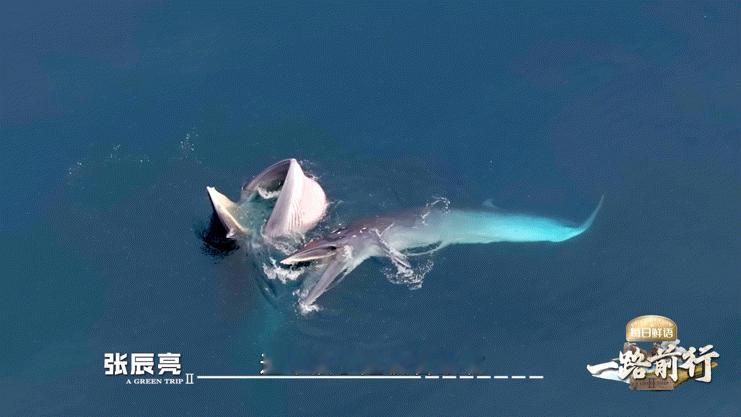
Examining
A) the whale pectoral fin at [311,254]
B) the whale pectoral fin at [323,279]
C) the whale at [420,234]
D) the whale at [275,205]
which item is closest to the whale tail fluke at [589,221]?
the whale at [420,234]

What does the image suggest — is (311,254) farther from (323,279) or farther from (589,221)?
(589,221)

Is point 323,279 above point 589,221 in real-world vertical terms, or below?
below

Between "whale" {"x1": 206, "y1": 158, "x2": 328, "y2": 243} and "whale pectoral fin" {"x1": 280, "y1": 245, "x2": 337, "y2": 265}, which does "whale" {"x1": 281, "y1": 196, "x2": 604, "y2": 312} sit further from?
"whale" {"x1": 206, "y1": 158, "x2": 328, "y2": 243}

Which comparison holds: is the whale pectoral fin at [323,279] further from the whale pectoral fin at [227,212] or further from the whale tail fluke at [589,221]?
the whale tail fluke at [589,221]

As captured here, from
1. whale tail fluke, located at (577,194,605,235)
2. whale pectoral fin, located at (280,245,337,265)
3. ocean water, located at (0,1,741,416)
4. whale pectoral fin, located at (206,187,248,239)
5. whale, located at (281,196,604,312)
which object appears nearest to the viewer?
ocean water, located at (0,1,741,416)

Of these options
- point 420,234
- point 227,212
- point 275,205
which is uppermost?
point 275,205

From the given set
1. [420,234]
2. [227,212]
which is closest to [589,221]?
[420,234]

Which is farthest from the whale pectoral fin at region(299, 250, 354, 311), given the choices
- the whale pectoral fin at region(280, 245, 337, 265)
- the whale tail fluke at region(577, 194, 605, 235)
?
the whale tail fluke at region(577, 194, 605, 235)
